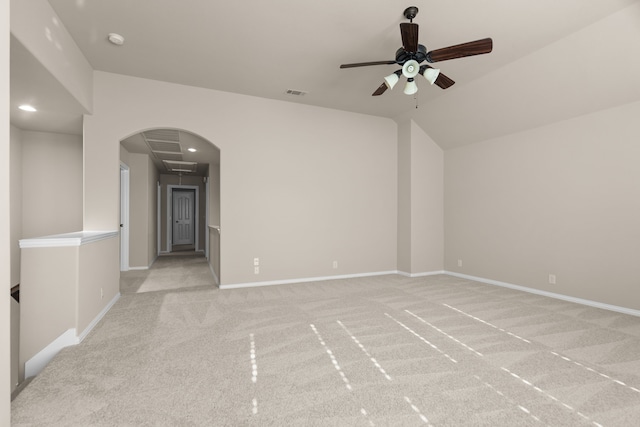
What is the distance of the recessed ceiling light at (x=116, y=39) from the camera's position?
10.3 feet

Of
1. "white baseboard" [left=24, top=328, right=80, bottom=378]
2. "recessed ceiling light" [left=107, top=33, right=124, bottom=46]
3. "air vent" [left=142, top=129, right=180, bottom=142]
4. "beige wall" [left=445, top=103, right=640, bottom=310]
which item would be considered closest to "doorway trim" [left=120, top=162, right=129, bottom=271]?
"air vent" [left=142, top=129, right=180, bottom=142]

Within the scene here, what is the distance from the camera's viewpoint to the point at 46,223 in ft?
15.9

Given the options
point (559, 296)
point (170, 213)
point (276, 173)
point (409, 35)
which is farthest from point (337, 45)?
point (170, 213)

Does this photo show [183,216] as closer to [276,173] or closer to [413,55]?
[276,173]

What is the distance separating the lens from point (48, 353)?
252 centimetres

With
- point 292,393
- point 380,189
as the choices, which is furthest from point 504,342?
point 380,189

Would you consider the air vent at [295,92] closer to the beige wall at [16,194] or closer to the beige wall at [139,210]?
the beige wall at [139,210]

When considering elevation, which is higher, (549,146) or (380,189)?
(549,146)

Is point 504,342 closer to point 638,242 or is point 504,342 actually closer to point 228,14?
point 638,242

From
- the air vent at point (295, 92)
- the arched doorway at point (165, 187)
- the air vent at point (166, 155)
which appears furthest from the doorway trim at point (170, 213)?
the air vent at point (295, 92)

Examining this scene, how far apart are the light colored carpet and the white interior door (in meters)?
7.32

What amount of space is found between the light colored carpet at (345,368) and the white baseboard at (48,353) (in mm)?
110

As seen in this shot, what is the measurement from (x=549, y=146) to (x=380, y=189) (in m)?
2.55

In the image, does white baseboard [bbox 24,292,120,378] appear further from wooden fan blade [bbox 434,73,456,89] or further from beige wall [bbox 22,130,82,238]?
wooden fan blade [bbox 434,73,456,89]
